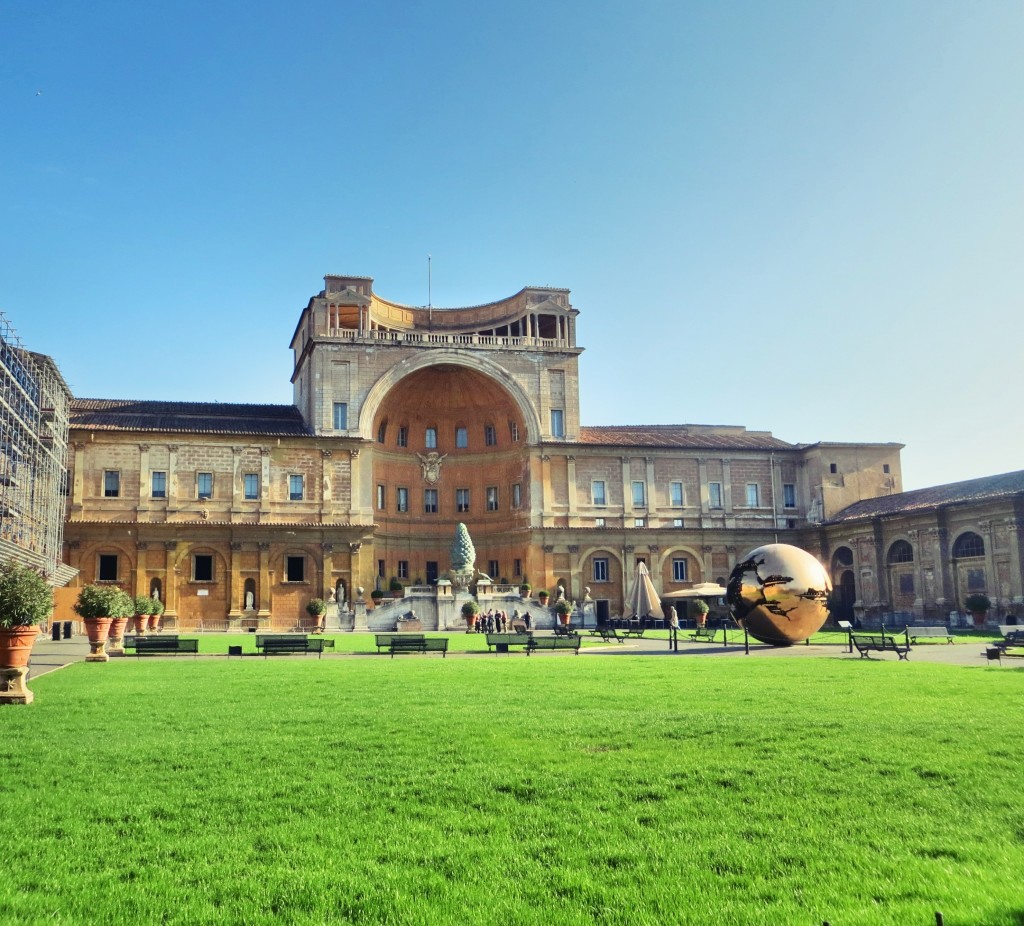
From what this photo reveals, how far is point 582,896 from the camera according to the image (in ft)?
18.1

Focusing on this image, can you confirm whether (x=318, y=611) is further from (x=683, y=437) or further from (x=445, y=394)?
(x=683, y=437)

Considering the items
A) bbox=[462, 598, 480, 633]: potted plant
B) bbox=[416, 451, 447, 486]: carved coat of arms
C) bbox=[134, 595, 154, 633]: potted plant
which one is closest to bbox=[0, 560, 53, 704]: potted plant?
bbox=[134, 595, 154, 633]: potted plant

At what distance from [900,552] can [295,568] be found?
3271cm

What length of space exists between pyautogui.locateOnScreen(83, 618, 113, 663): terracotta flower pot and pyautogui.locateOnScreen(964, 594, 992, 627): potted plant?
35.1 m

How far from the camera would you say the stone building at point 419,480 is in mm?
50594

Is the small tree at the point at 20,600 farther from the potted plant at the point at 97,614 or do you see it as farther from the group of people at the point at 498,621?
the group of people at the point at 498,621

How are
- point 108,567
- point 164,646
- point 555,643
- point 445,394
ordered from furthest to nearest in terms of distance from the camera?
point 445,394 < point 108,567 < point 555,643 < point 164,646

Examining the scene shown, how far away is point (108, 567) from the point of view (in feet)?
164

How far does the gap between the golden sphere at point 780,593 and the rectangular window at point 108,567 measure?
37354 mm

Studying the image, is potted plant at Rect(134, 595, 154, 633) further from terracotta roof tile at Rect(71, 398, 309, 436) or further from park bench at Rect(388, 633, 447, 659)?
terracotta roof tile at Rect(71, 398, 309, 436)

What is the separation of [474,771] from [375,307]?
50.4 meters

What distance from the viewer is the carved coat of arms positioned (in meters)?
58.7

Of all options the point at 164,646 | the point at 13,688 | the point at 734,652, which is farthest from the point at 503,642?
the point at 13,688

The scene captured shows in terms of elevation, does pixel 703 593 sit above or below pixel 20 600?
below
